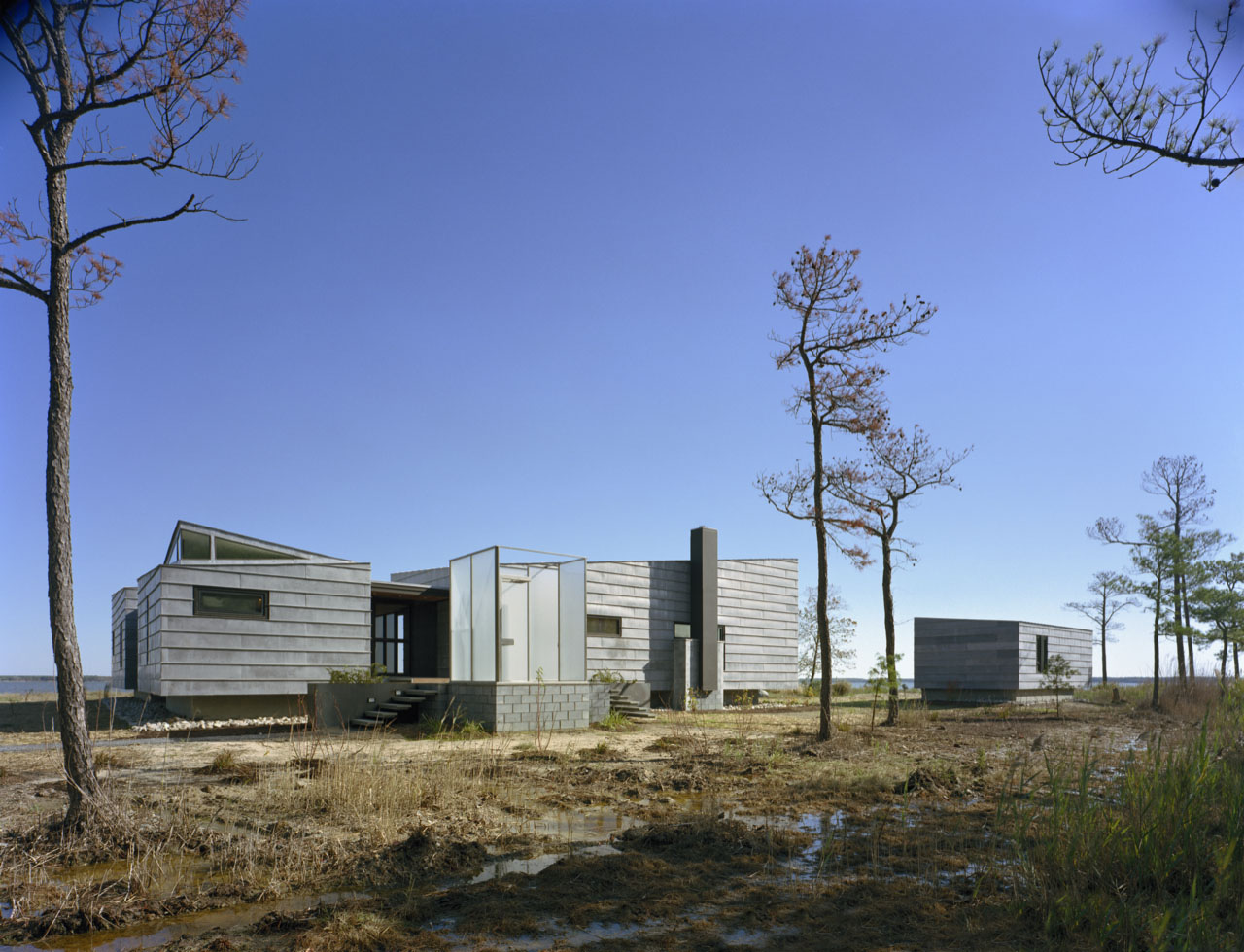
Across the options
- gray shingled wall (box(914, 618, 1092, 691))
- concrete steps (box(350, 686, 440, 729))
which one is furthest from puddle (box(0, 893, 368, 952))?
gray shingled wall (box(914, 618, 1092, 691))

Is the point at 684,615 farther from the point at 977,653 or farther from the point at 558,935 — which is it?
the point at 558,935

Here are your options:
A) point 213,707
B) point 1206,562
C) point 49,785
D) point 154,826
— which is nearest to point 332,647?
point 213,707

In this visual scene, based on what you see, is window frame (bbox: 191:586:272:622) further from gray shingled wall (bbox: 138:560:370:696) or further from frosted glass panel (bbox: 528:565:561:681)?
frosted glass panel (bbox: 528:565:561:681)

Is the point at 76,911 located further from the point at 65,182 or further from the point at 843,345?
the point at 843,345

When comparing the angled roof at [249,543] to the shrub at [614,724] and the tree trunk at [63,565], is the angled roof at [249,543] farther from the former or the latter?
the tree trunk at [63,565]

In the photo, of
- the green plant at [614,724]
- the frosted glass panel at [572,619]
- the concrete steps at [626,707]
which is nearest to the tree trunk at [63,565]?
the frosted glass panel at [572,619]

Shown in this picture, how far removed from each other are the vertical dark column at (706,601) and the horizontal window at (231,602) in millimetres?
12097

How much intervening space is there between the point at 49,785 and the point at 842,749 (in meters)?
9.59

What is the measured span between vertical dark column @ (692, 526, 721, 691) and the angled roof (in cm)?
1052

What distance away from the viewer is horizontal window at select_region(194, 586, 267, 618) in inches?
671

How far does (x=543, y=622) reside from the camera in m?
16.5

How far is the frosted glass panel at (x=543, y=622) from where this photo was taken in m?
16.3

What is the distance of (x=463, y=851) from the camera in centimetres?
643

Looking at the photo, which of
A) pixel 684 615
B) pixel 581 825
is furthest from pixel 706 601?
pixel 581 825
